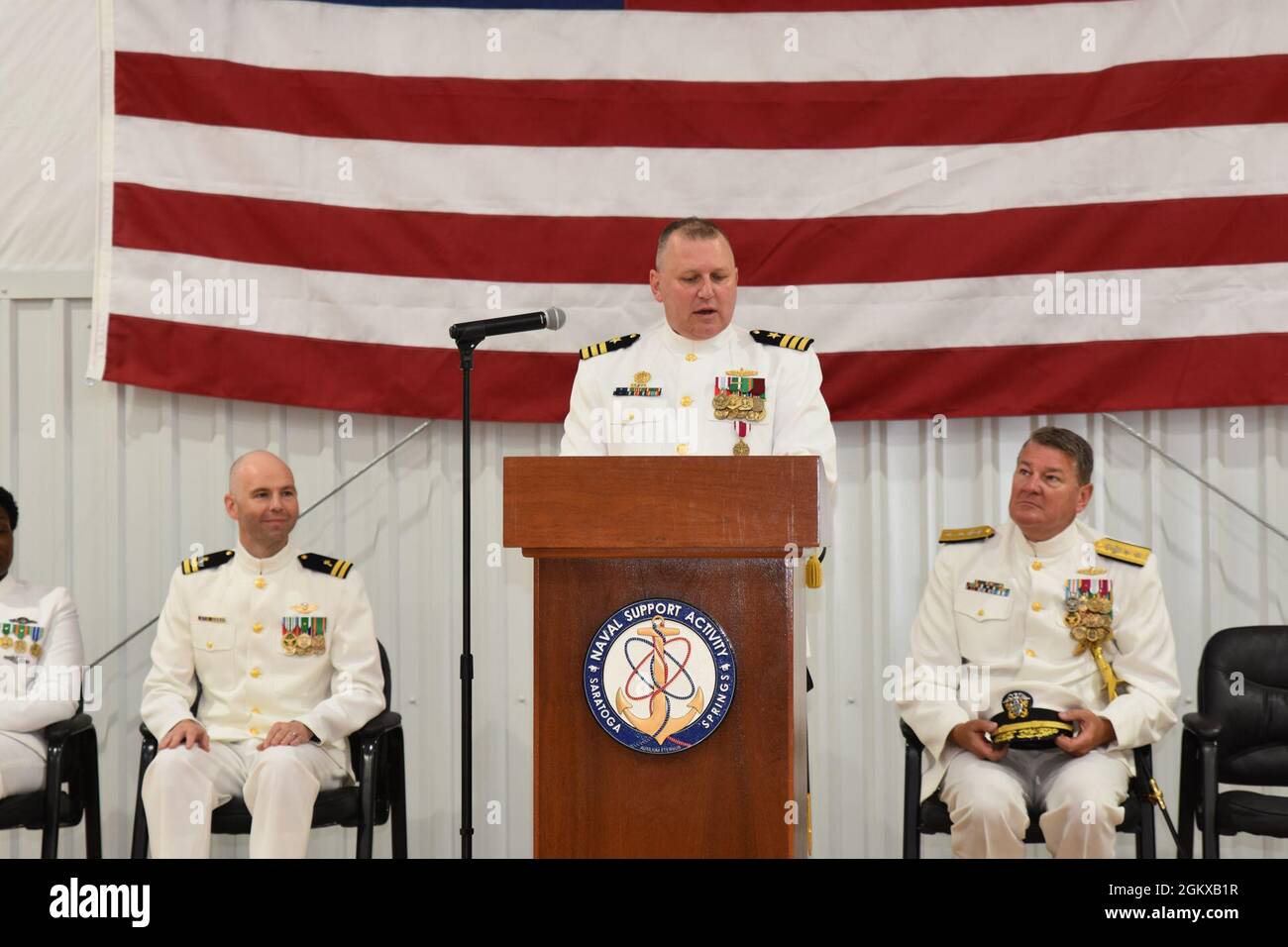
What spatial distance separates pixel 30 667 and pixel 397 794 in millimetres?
1189

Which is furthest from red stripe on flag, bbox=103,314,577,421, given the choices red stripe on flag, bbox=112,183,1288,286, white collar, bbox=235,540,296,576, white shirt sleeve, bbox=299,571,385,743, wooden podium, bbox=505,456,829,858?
wooden podium, bbox=505,456,829,858

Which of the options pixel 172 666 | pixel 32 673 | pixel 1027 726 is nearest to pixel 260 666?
pixel 172 666

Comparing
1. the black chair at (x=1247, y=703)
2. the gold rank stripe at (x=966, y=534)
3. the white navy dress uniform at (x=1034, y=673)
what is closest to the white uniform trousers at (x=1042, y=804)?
the white navy dress uniform at (x=1034, y=673)

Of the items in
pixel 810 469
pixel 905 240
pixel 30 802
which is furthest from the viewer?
pixel 905 240

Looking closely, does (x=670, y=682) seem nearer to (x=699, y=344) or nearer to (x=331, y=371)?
(x=699, y=344)

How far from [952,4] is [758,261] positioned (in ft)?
3.43

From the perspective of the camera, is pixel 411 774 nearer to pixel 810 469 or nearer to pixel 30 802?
pixel 30 802

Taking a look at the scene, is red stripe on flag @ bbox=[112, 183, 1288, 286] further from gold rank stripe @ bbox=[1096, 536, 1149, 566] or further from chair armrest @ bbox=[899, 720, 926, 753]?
chair armrest @ bbox=[899, 720, 926, 753]

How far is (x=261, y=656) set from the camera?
4.23 metres

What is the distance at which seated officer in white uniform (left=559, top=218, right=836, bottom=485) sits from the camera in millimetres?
3729

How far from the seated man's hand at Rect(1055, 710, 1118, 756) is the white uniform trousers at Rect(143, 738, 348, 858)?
1.97m

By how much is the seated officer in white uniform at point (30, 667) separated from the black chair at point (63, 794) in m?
0.06

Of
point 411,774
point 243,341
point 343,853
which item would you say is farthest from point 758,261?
point 343,853

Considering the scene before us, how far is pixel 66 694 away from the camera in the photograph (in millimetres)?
4137
